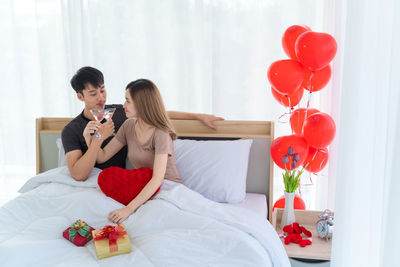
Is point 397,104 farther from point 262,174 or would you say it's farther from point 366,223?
point 262,174

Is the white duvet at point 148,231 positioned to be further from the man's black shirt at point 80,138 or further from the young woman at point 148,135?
the man's black shirt at point 80,138

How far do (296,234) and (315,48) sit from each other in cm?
94

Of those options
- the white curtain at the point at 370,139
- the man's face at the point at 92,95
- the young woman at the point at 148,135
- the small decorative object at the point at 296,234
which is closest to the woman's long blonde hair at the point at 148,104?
the young woman at the point at 148,135

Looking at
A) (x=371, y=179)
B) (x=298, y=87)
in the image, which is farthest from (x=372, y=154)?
(x=298, y=87)

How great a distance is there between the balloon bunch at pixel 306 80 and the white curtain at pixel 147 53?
600 mm

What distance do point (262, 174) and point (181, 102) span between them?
3.29 ft

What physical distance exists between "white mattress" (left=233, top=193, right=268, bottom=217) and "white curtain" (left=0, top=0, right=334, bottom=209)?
69 cm

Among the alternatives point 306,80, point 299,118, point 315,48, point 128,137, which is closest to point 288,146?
point 299,118

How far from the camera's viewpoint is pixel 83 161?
6.56 feet

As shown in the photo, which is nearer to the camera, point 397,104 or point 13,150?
point 397,104

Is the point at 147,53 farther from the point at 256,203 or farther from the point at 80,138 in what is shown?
the point at 256,203

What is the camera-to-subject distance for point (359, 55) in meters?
0.66

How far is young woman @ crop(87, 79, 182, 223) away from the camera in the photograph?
1802 mm

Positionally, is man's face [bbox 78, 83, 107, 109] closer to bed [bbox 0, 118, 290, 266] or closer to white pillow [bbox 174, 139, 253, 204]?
bed [bbox 0, 118, 290, 266]
